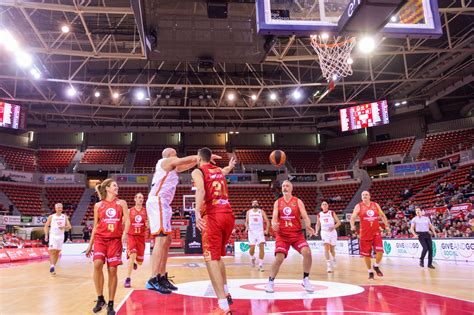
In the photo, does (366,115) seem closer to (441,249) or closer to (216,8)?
(441,249)

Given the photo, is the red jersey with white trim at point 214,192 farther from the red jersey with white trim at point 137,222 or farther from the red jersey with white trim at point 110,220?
the red jersey with white trim at point 137,222

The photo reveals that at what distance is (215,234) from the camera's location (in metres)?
5.00

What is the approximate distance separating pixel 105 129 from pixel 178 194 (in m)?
9.99

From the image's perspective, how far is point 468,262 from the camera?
44.4 feet

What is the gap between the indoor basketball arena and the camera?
20.4 ft

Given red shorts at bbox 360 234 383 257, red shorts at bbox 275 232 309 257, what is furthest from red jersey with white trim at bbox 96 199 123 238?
red shorts at bbox 360 234 383 257

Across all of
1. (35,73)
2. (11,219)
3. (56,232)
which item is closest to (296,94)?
(35,73)

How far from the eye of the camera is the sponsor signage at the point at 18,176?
103 ft

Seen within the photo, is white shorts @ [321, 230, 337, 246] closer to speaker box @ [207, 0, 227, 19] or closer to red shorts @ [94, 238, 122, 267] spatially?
speaker box @ [207, 0, 227, 19]

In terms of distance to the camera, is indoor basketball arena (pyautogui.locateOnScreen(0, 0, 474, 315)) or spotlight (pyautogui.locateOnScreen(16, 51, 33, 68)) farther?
spotlight (pyautogui.locateOnScreen(16, 51, 33, 68))

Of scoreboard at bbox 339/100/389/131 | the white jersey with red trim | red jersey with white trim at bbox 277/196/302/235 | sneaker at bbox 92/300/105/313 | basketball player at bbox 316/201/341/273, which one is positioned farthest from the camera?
scoreboard at bbox 339/100/389/131

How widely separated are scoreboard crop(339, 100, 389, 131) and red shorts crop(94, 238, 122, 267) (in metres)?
24.5

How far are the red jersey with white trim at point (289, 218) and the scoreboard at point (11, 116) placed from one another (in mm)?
24057

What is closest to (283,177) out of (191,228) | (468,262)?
(191,228)
